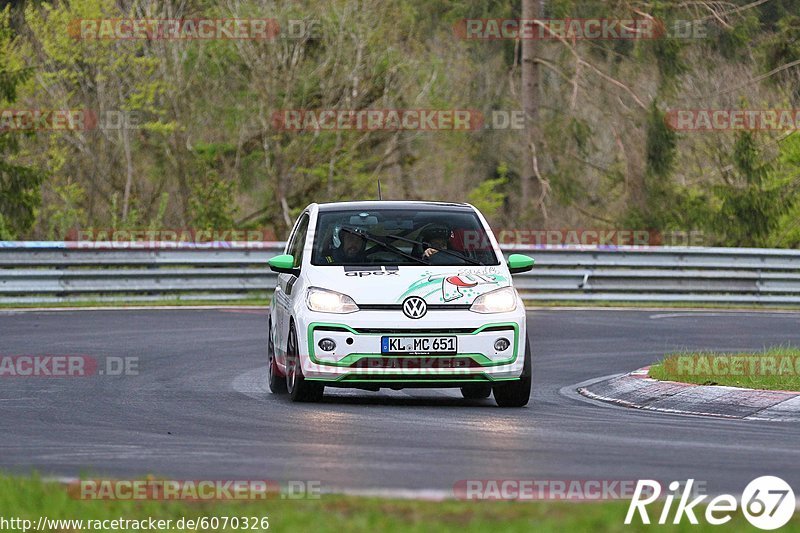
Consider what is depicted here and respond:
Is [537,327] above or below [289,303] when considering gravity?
below

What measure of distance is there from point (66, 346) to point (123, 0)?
81.8 feet

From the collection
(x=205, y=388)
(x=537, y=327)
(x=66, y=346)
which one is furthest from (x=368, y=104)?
(x=205, y=388)

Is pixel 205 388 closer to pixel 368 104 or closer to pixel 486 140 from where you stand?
pixel 368 104

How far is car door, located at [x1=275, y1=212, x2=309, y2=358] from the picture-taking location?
42.2ft

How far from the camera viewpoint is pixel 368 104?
1620 inches

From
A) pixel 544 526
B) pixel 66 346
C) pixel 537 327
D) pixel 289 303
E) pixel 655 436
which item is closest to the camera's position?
pixel 544 526

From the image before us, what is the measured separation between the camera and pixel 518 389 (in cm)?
1232

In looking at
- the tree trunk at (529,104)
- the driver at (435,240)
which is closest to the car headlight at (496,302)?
the driver at (435,240)

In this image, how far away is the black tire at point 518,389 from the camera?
40.3 ft

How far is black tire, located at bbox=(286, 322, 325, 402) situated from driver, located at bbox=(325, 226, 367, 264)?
72cm

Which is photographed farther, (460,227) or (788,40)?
(788,40)

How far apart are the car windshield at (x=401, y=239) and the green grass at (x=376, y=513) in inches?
233
